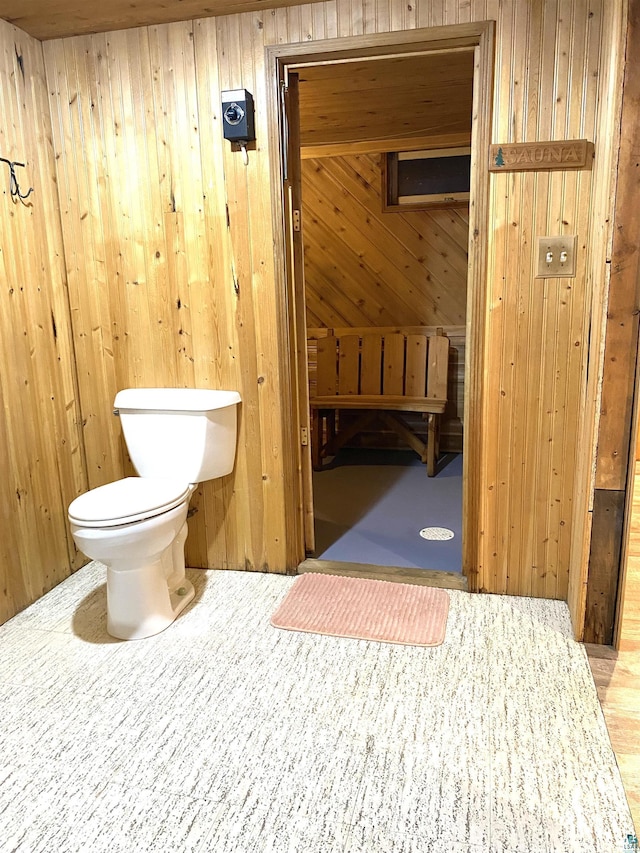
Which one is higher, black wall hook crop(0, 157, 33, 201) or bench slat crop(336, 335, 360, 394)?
black wall hook crop(0, 157, 33, 201)

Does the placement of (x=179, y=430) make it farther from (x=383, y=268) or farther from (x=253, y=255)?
(x=383, y=268)

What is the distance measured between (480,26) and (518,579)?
2.00 metres

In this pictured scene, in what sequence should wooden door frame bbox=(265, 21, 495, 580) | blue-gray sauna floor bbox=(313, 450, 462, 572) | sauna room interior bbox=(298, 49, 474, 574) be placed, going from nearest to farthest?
wooden door frame bbox=(265, 21, 495, 580) < blue-gray sauna floor bbox=(313, 450, 462, 572) < sauna room interior bbox=(298, 49, 474, 574)

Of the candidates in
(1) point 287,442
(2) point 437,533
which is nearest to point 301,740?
(1) point 287,442

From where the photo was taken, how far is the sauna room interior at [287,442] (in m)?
1.58

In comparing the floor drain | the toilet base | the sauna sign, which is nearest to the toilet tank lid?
the toilet base

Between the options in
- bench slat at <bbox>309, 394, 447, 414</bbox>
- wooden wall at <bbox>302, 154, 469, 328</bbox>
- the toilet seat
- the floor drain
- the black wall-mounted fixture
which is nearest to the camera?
the toilet seat

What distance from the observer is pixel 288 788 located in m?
1.56

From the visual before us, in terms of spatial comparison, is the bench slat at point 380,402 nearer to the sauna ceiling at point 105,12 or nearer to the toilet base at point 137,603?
the toilet base at point 137,603

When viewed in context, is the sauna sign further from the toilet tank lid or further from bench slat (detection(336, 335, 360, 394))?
bench slat (detection(336, 335, 360, 394))

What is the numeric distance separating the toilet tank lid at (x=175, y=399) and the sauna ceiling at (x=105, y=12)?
4.50ft

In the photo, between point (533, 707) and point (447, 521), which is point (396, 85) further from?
point (533, 707)

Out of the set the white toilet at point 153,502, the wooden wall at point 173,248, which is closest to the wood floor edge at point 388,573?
the wooden wall at point 173,248

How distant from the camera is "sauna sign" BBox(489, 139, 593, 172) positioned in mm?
2104
